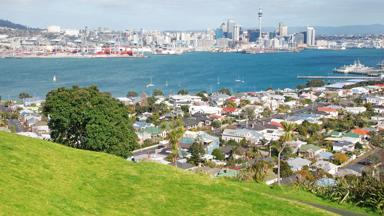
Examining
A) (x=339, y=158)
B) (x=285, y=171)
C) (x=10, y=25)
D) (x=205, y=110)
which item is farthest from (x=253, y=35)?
(x=285, y=171)

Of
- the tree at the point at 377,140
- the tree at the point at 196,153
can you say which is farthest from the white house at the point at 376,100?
the tree at the point at 196,153

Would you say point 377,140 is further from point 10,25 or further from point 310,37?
point 10,25

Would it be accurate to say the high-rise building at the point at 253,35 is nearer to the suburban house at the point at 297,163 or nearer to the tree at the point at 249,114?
the tree at the point at 249,114

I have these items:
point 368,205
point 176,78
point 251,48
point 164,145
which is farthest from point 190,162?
point 251,48

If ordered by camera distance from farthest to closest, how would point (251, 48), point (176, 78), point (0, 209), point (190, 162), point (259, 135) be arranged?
point (251, 48) < point (176, 78) < point (259, 135) < point (190, 162) < point (0, 209)

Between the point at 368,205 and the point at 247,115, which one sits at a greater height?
the point at 368,205

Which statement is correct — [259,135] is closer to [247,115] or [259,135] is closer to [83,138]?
[247,115]
